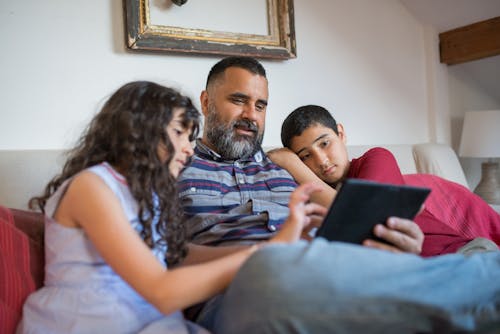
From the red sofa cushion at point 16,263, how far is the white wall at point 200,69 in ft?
2.30

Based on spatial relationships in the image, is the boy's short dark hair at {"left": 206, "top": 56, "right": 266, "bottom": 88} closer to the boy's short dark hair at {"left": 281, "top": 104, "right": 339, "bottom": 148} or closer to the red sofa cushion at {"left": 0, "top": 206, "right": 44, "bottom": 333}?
the boy's short dark hair at {"left": 281, "top": 104, "right": 339, "bottom": 148}

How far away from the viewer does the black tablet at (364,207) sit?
2.51ft

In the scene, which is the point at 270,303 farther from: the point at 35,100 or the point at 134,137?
the point at 35,100

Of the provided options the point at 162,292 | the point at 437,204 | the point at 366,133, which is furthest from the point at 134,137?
the point at 366,133

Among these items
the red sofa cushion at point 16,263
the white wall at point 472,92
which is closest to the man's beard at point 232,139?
the red sofa cushion at point 16,263

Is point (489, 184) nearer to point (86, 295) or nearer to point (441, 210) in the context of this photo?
point (441, 210)

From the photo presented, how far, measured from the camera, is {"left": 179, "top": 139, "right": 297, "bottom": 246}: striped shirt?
117 cm

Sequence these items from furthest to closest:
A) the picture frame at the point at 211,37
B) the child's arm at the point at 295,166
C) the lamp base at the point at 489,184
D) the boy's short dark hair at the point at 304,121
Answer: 1. the lamp base at the point at 489,184
2. the picture frame at the point at 211,37
3. the boy's short dark hair at the point at 304,121
4. the child's arm at the point at 295,166

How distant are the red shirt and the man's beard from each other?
0.36m

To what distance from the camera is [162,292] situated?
0.71 meters

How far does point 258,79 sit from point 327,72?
3.21 ft

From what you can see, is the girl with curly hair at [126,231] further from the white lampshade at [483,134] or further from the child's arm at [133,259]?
the white lampshade at [483,134]

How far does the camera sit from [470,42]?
255 centimetres

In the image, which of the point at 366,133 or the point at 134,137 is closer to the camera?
the point at 134,137
